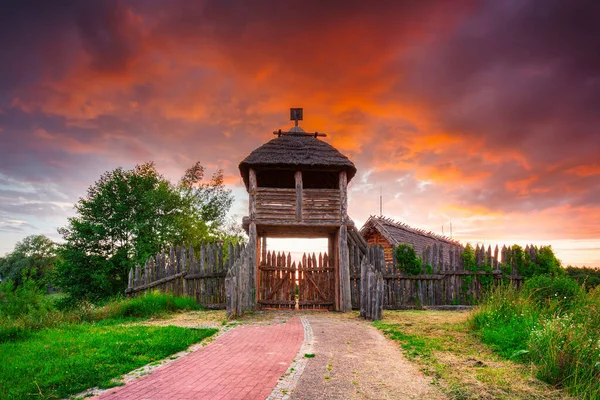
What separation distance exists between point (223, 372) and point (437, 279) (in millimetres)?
12332

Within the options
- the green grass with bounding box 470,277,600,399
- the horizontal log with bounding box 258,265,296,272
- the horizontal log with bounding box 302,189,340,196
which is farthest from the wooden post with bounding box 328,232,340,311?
the green grass with bounding box 470,277,600,399

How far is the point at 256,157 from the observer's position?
15445 mm

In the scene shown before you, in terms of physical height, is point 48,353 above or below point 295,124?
below

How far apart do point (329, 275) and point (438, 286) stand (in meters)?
4.54

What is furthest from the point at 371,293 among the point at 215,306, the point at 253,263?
the point at 215,306

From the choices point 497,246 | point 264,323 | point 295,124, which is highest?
point 295,124

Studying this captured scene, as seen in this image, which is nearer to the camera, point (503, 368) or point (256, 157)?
point (503, 368)

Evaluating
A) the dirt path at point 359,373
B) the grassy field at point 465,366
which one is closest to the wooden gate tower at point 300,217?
the grassy field at point 465,366

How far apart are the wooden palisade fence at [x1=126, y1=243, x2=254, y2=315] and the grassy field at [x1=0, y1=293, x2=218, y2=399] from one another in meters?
3.27

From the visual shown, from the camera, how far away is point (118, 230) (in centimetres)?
2145

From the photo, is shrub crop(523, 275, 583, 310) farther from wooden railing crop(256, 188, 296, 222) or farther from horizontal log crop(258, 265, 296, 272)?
horizontal log crop(258, 265, 296, 272)

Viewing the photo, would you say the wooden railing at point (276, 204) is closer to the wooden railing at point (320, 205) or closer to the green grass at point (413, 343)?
the wooden railing at point (320, 205)

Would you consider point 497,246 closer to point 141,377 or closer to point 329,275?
point 329,275

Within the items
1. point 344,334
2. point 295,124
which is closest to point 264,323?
point 344,334
